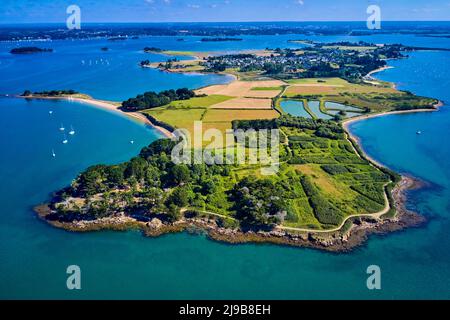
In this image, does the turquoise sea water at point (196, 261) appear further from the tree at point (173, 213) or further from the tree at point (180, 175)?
the tree at point (180, 175)

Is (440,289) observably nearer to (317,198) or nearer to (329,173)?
(317,198)

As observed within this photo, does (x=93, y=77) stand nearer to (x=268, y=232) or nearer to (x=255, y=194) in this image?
(x=255, y=194)

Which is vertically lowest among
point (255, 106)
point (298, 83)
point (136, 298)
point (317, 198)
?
point (136, 298)

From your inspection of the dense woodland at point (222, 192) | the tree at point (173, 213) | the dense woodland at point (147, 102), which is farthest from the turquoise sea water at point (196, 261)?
the dense woodland at point (147, 102)

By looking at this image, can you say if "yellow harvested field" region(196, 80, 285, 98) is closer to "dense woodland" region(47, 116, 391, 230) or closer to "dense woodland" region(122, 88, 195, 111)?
"dense woodland" region(122, 88, 195, 111)

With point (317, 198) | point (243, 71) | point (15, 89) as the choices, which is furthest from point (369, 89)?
point (15, 89)

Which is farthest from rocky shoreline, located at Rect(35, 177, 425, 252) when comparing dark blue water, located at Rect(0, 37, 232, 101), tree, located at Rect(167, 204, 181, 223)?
dark blue water, located at Rect(0, 37, 232, 101)

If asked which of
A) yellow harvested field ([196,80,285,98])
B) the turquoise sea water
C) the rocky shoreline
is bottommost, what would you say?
the turquoise sea water
